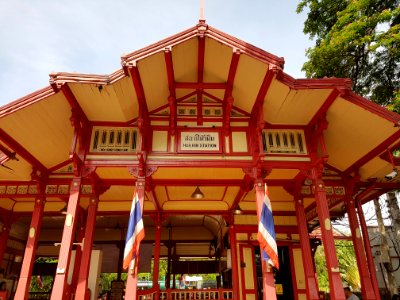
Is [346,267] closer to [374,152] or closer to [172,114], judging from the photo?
[374,152]

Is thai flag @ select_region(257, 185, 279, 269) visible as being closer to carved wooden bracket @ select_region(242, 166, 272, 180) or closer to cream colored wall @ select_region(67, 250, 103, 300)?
carved wooden bracket @ select_region(242, 166, 272, 180)

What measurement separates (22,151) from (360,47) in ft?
42.3

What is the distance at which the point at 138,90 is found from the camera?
683cm

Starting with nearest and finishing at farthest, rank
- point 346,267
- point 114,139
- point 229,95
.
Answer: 1. point 229,95
2. point 114,139
3. point 346,267

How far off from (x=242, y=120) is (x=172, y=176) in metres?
2.51

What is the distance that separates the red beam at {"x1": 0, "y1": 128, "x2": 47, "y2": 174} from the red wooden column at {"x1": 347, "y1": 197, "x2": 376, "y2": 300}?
8.63 meters

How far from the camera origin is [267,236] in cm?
658

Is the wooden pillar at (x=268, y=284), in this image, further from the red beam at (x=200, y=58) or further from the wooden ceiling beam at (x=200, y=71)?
the red beam at (x=200, y=58)

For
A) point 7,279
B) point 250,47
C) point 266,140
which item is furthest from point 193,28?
point 7,279

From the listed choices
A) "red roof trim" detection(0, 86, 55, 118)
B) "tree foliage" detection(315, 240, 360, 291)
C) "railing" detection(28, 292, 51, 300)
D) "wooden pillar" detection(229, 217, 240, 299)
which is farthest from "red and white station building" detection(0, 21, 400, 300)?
"tree foliage" detection(315, 240, 360, 291)

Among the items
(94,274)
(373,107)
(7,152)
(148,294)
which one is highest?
(373,107)

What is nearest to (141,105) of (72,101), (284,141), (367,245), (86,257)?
(72,101)

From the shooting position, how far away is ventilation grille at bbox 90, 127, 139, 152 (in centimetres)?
752

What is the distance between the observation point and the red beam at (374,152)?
715cm
